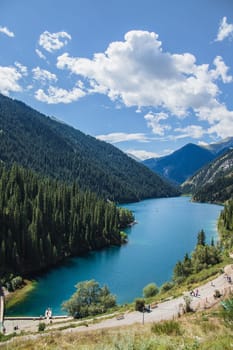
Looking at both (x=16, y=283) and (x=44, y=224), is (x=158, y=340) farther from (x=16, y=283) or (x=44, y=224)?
(x=44, y=224)

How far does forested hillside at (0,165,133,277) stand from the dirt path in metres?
31.0

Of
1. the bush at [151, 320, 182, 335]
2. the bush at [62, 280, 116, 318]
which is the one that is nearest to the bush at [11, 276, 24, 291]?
the bush at [62, 280, 116, 318]

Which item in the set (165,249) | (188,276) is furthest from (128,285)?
(165,249)

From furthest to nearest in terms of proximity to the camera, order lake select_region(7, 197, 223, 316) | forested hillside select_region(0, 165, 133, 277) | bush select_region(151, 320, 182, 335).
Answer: forested hillside select_region(0, 165, 133, 277) < lake select_region(7, 197, 223, 316) < bush select_region(151, 320, 182, 335)

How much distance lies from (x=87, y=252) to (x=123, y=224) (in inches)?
1884

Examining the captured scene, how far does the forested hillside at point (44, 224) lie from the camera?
256 ft

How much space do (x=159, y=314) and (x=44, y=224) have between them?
209 ft

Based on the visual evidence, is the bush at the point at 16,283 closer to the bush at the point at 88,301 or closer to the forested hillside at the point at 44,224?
the forested hillside at the point at 44,224

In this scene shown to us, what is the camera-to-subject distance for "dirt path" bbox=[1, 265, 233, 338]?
34.8 metres

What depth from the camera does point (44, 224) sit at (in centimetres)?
9419

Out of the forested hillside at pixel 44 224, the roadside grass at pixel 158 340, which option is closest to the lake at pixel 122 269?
the forested hillside at pixel 44 224

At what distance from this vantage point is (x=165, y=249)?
96312 mm

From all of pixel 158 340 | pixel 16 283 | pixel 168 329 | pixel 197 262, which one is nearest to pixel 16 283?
pixel 16 283

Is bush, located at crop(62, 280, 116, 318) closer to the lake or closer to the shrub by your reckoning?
the lake
